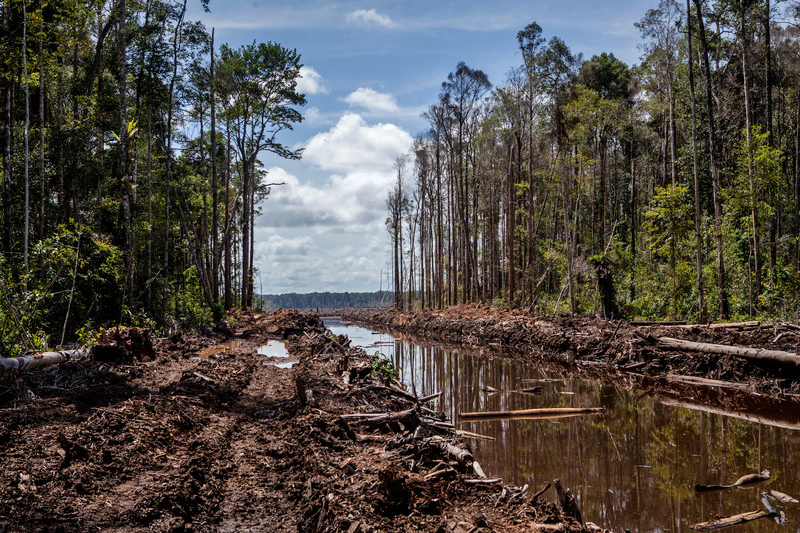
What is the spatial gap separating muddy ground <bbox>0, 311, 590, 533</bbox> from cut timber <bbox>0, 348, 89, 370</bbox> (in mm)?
216

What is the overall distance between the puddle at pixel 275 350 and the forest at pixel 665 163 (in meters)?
12.0

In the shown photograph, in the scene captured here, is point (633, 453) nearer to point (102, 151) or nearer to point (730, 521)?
point (730, 521)

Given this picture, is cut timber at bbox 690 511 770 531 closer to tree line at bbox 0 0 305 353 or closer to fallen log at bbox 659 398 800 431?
fallen log at bbox 659 398 800 431

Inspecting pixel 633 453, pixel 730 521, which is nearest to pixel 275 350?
pixel 633 453

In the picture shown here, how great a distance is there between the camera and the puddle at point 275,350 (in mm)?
14875

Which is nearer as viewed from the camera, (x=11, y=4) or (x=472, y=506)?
(x=472, y=506)

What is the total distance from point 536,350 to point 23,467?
49.8 ft

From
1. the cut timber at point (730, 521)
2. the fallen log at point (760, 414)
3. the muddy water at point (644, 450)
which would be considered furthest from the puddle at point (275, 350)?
the cut timber at point (730, 521)

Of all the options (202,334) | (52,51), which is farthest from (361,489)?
(202,334)

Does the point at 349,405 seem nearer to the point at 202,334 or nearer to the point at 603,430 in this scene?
the point at 603,430

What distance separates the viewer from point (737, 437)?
674 cm

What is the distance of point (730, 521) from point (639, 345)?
9.68 meters

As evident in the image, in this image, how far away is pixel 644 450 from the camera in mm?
6281

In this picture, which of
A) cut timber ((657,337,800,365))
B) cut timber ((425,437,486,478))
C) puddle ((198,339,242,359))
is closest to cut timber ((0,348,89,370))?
puddle ((198,339,242,359))
